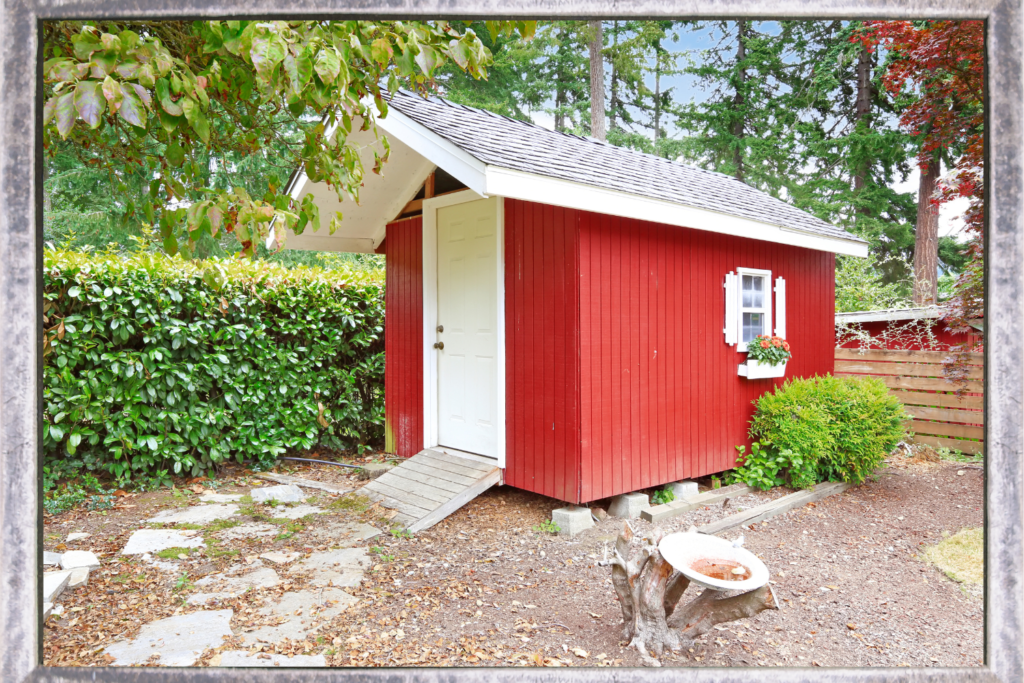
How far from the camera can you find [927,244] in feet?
17.0

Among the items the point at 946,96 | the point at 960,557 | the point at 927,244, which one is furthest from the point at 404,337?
the point at 927,244

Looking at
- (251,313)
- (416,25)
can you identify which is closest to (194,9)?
(416,25)

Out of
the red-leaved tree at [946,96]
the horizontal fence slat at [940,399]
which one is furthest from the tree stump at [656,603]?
the horizontal fence slat at [940,399]

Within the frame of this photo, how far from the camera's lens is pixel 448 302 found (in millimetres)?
4656

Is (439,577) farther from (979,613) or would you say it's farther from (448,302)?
(979,613)

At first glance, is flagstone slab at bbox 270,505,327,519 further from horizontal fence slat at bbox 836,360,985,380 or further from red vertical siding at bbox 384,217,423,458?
horizontal fence slat at bbox 836,360,985,380

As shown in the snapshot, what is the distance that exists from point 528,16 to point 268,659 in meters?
2.47

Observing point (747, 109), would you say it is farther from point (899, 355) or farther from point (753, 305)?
point (899, 355)

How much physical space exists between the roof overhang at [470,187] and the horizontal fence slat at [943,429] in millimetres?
1906

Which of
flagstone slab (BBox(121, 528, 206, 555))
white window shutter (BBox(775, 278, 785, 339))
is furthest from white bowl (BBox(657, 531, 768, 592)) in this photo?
white window shutter (BBox(775, 278, 785, 339))

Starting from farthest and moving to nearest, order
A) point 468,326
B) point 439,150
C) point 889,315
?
1. point 889,315
2. point 468,326
3. point 439,150

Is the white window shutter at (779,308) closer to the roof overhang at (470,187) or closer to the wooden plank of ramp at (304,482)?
the roof overhang at (470,187)

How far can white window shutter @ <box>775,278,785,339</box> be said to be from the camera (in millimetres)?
5336

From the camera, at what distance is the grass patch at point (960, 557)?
3.37 m
